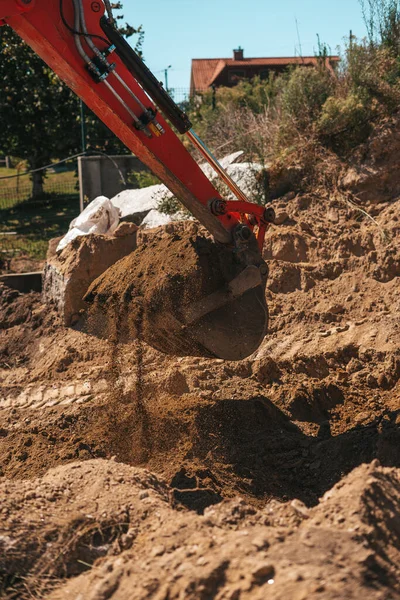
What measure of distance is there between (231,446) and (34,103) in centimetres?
1456

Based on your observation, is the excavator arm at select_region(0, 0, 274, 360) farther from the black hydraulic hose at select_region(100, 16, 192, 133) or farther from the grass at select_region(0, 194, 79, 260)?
the grass at select_region(0, 194, 79, 260)

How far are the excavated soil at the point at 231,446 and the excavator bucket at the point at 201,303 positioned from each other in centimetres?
35

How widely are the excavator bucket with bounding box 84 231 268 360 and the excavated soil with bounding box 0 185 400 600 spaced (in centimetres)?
35

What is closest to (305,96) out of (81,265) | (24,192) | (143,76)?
(81,265)

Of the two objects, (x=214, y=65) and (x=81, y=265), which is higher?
(x=214, y=65)

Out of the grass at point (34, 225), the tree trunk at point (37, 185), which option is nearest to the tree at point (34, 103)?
the tree trunk at point (37, 185)

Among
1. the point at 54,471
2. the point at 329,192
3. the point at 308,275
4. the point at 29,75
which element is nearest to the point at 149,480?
the point at 54,471

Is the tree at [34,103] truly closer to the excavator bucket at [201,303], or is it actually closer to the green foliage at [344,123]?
the green foliage at [344,123]

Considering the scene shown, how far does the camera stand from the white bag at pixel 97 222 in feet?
30.1

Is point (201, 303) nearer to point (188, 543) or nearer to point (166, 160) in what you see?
point (166, 160)

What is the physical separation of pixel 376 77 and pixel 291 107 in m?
1.12

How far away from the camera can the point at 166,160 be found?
5.25 m

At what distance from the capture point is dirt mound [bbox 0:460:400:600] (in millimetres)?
2812

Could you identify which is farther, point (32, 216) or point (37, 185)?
point (37, 185)
